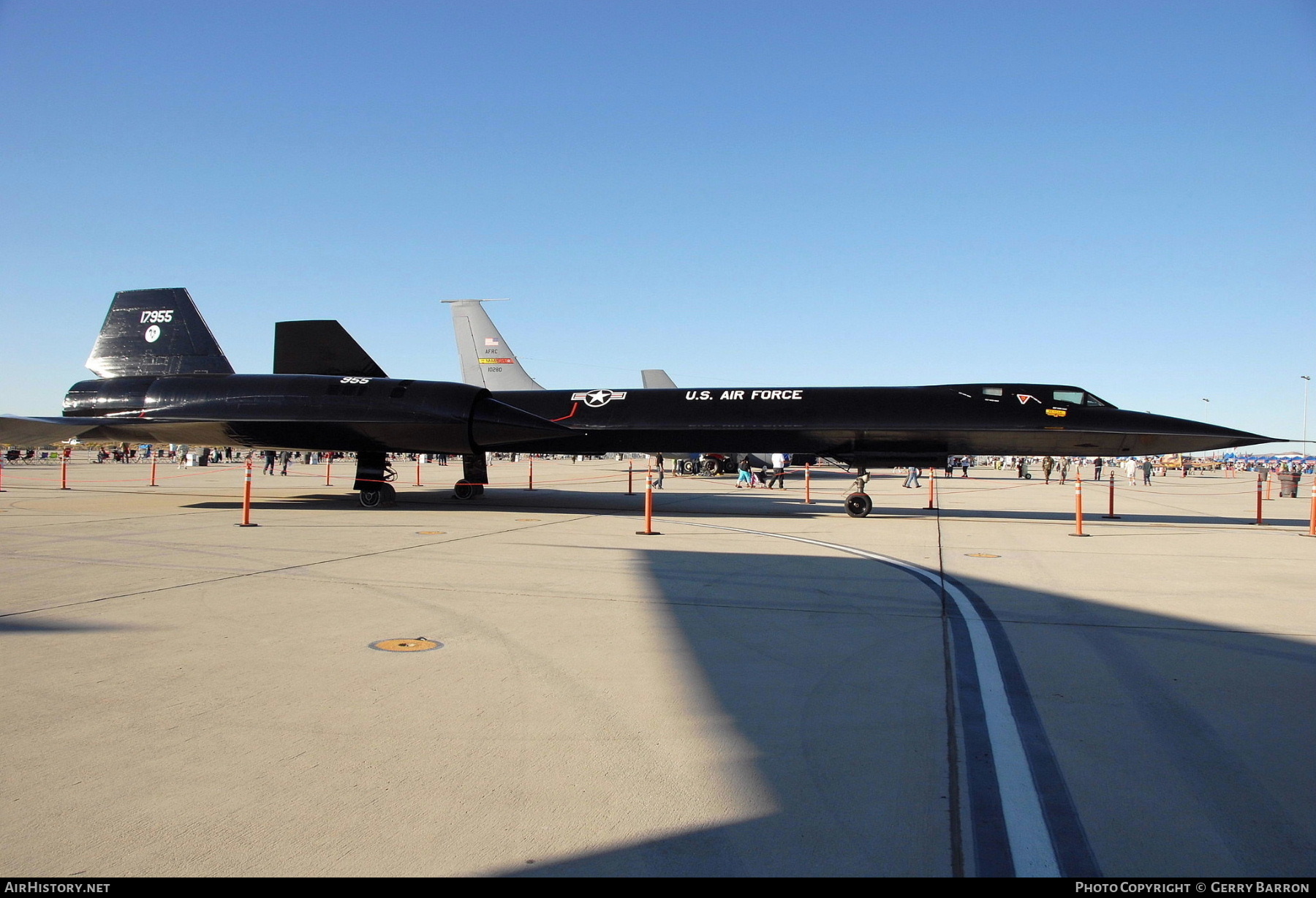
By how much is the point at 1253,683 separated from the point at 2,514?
18519mm

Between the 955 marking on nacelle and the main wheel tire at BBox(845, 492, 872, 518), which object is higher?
the 955 marking on nacelle

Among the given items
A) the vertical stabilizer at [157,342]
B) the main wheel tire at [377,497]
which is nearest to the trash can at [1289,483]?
the main wheel tire at [377,497]

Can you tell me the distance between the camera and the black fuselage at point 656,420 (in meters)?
17.0

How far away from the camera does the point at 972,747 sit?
4.10 m

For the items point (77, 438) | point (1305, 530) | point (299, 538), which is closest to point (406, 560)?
point (299, 538)

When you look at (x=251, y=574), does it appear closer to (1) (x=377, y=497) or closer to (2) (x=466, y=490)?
(1) (x=377, y=497)

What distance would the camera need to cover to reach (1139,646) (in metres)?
6.21

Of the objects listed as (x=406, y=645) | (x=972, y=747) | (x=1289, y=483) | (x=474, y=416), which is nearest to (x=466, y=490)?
(x=474, y=416)

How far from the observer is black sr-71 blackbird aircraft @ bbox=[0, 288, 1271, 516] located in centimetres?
1702

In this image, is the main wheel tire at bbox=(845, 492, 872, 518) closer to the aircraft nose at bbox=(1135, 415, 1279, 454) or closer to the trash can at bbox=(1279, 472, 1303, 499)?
the aircraft nose at bbox=(1135, 415, 1279, 454)

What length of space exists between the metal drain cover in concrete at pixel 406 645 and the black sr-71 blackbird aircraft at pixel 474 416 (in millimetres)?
11591

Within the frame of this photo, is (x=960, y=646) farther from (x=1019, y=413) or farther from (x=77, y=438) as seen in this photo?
(x=77, y=438)

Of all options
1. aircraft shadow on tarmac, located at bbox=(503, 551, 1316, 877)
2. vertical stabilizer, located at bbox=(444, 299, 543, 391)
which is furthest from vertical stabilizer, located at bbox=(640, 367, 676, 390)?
aircraft shadow on tarmac, located at bbox=(503, 551, 1316, 877)

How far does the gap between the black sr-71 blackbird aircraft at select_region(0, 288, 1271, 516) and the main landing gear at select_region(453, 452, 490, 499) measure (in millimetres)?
1754
